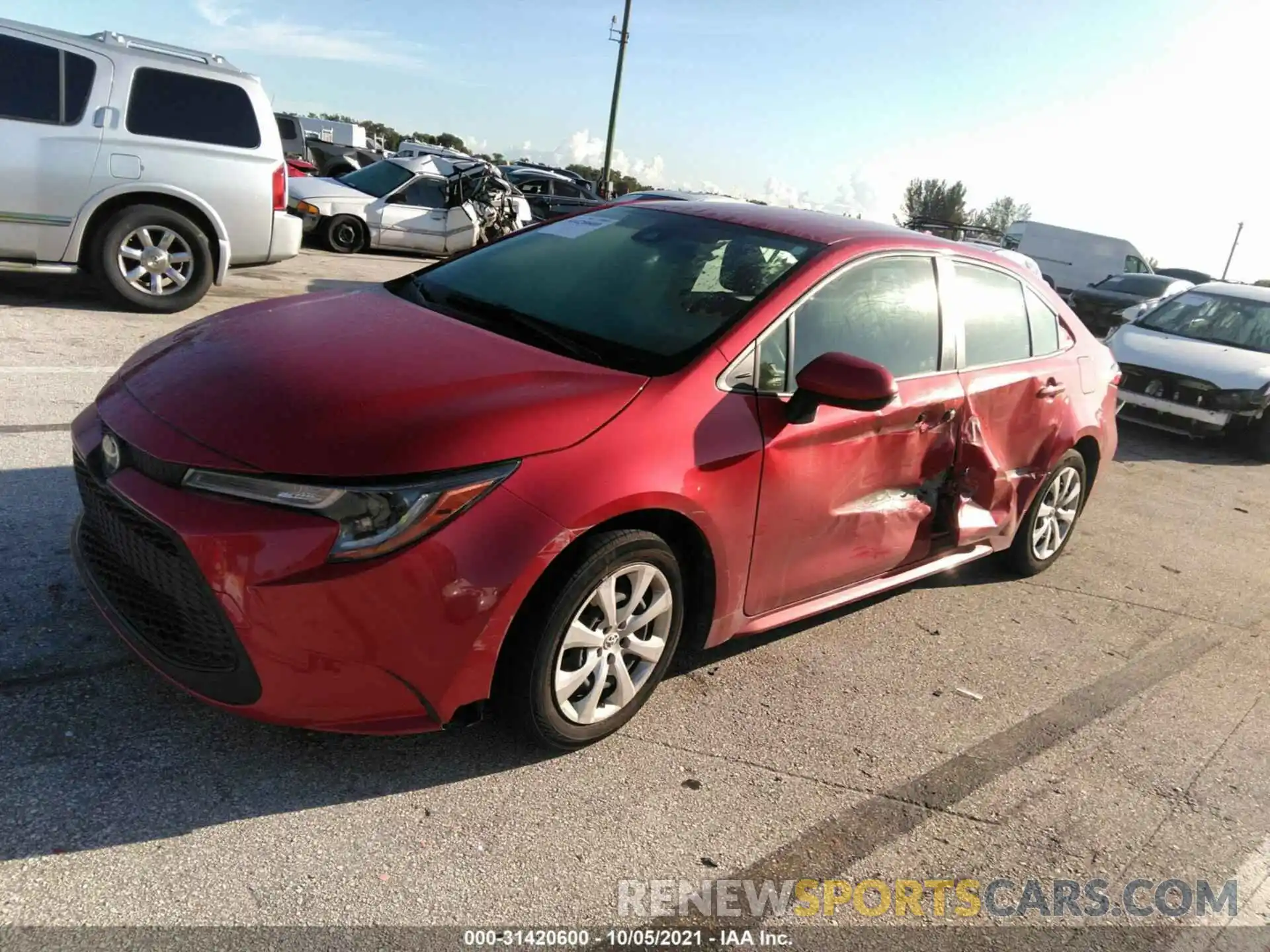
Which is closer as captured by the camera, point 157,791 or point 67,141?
point 157,791

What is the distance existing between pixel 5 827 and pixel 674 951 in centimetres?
161

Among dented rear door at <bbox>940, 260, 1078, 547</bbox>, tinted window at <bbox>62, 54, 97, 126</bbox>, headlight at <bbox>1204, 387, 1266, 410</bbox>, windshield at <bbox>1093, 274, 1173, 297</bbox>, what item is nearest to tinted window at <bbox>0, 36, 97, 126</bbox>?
tinted window at <bbox>62, 54, 97, 126</bbox>

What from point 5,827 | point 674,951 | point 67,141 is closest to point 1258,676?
point 674,951

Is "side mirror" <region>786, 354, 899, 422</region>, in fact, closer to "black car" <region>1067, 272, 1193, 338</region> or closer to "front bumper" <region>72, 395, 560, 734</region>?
"front bumper" <region>72, 395, 560, 734</region>

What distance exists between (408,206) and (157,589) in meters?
13.1

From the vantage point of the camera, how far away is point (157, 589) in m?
2.55

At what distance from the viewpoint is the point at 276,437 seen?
98.5 inches

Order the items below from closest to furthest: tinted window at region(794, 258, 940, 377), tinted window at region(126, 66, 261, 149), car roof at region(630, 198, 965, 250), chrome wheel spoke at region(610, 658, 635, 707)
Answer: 1. chrome wheel spoke at region(610, 658, 635, 707)
2. tinted window at region(794, 258, 940, 377)
3. car roof at region(630, 198, 965, 250)
4. tinted window at region(126, 66, 261, 149)

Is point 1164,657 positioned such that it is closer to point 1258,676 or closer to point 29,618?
point 1258,676

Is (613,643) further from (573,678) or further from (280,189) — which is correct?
(280,189)

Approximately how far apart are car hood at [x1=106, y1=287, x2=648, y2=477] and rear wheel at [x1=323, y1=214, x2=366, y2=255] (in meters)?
11.6

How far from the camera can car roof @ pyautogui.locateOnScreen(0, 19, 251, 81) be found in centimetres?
716

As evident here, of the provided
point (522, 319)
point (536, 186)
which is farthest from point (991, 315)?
point (536, 186)

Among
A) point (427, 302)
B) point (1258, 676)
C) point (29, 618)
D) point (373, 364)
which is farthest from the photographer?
point (1258, 676)
